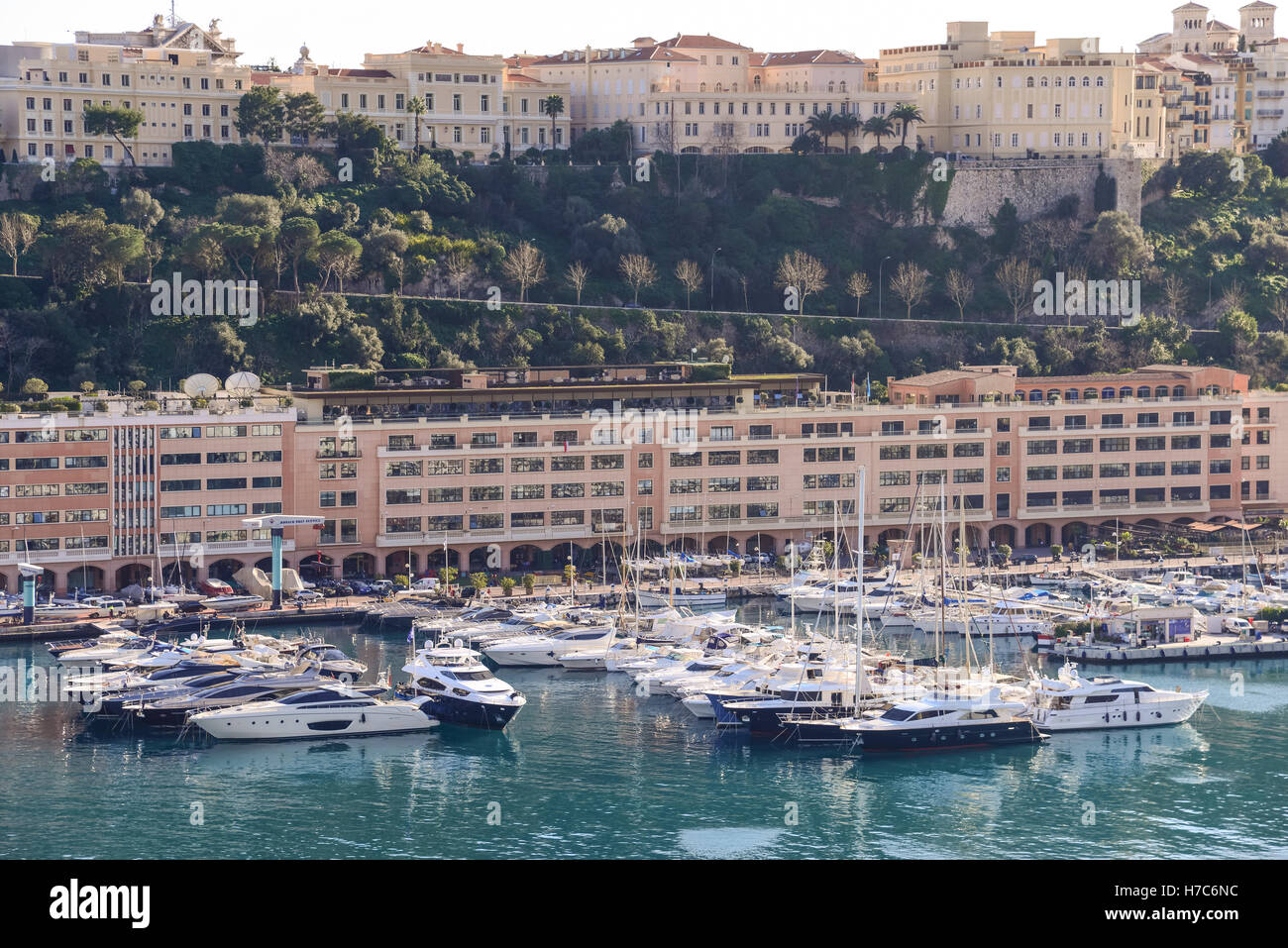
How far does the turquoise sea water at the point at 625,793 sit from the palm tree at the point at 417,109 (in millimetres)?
61257

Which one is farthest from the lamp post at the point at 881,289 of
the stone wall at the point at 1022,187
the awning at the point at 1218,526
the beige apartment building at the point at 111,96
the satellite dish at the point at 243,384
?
the satellite dish at the point at 243,384

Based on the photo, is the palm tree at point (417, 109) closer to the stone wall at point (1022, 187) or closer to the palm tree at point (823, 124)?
the palm tree at point (823, 124)

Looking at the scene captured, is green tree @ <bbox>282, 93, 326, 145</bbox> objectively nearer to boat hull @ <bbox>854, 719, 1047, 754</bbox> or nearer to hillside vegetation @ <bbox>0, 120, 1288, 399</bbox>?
hillside vegetation @ <bbox>0, 120, 1288, 399</bbox>

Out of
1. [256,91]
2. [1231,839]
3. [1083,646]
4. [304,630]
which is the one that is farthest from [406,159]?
[1231,839]

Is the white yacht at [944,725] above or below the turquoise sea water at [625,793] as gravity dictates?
above

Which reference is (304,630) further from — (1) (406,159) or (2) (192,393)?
(1) (406,159)

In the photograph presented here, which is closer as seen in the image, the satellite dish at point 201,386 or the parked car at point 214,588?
the parked car at point 214,588

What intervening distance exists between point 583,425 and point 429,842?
3488 cm

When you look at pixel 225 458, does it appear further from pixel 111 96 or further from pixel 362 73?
pixel 362 73

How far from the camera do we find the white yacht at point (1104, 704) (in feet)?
184

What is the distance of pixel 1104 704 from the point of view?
56.3 m

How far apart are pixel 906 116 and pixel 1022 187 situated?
7.93 meters

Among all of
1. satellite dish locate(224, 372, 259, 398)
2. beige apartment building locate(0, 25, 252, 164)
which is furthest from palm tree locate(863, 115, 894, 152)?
satellite dish locate(224, 372, 259, 398)
